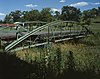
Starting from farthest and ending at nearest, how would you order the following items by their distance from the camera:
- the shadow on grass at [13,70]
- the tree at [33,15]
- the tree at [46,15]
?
the tree at [33,15] < the tree at [46,15] < the shadow on grass at [13,70]

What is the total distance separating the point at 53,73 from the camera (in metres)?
6.54

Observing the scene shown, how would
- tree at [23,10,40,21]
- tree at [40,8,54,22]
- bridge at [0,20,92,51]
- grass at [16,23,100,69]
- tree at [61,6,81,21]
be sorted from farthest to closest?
tree at [61,6,81,21] → tree at [23,10,40,21] → tree at [40,8,54,22] → bridge at [0,20,92,51] → grass at [16,23,100,69]

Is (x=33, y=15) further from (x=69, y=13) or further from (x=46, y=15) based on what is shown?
(x=69, y=13)

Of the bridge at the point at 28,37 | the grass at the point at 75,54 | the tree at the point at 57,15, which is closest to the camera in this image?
the grass at the point at 75,54

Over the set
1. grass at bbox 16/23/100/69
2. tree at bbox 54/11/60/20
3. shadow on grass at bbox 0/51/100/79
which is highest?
tree at bbox 54/11/60/20

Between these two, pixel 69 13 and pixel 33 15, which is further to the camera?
pixel 69 13

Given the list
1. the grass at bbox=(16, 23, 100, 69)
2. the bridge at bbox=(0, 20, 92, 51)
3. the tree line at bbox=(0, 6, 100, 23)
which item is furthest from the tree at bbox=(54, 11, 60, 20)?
the grass at bbox=(16, 23, 100, 69)

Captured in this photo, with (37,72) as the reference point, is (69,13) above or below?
above

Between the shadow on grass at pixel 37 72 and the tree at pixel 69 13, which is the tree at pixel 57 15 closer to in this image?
the tree at pixel 69 13

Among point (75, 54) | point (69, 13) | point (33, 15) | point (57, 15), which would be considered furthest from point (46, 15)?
point (75, 54)

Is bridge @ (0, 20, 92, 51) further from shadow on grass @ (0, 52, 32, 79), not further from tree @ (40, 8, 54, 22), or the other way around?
tree @ (40, 8, 54, 22)

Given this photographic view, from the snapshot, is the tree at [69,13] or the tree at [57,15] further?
the tree at [57,15]

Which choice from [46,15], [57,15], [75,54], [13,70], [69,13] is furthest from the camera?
[57,15]

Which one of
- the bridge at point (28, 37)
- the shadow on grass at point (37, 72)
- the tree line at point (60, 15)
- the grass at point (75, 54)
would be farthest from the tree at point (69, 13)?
the shadow on grass at point (37, 72)
